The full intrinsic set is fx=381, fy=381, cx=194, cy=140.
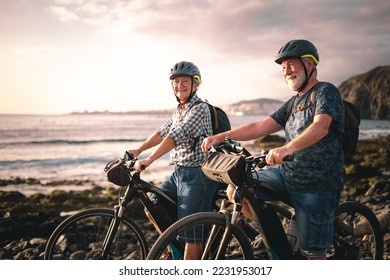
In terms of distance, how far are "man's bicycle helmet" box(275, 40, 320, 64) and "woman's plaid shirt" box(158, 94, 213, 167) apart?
87 cm

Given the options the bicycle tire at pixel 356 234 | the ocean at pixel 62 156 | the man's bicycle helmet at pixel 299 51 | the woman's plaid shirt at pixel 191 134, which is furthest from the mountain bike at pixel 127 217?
the ocean at pixel 62 156

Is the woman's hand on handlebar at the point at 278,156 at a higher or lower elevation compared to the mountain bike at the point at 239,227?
higher

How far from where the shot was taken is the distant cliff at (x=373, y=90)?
7011 millimetres

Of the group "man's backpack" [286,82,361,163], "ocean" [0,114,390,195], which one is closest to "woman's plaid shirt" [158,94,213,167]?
"man's backpack" [286,82,361,163]

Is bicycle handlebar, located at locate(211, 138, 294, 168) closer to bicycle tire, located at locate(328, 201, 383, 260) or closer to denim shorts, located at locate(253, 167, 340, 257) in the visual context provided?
denim shorts, located at locate(253, 167, 340, 257)

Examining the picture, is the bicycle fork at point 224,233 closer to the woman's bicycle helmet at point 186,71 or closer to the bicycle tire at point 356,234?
the bicycle tire at point 356,234

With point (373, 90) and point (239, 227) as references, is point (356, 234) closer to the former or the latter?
point (239, 227)

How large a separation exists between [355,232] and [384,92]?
192 inches

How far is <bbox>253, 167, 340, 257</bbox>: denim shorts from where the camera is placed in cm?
275

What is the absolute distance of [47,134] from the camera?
31359 mm

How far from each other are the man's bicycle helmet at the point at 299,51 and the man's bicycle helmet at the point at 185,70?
0.94m

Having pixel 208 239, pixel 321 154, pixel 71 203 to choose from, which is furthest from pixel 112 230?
pixel 71 203

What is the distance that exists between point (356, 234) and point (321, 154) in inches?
53.5

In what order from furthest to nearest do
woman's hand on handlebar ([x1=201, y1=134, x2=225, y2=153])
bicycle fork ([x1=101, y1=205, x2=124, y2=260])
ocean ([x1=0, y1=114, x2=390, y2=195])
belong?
ocean ([x1=0, y1=114, x2=390, y2=195]) → bicycle fork ([x1=101, y1=205, x2=124, y2=260]) → woman's hand on handlebar ([x1=201, y1=134, x2=225, y2=153])
